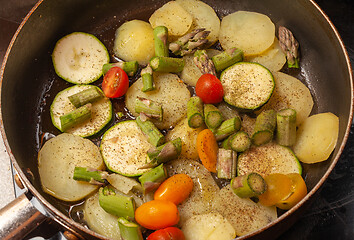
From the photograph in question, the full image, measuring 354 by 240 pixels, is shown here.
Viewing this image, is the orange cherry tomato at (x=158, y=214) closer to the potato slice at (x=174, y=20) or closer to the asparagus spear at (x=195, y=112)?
the asparagus spear at (x=195, y=112)

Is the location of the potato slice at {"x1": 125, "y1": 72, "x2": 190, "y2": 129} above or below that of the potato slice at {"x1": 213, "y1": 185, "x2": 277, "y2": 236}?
above

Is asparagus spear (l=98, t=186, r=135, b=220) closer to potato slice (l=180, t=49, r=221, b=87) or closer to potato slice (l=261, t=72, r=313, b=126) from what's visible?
potato slice (l=180, t=49, r=221, b=87)

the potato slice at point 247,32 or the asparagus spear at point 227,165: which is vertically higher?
the potato slice at point 247,32

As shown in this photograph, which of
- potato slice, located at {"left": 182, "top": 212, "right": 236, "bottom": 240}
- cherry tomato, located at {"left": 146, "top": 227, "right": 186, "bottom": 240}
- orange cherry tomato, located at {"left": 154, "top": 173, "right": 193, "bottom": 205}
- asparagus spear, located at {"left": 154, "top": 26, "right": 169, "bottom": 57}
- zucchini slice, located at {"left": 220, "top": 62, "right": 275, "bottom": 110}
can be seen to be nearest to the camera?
cherry tomato, located at {"left": 146, "top": 227, "right": 186, "bottom": 240}

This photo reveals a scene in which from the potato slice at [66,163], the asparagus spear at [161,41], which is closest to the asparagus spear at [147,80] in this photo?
the asparagus spear at [161,41]

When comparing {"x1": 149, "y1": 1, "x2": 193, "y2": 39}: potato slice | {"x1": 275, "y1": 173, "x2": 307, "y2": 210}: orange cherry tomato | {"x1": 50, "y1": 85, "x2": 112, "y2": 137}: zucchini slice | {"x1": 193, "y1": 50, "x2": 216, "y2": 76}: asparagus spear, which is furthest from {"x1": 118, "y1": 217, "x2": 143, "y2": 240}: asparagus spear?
{"x1": 149, "y1": 1, "x2": 193, "y2": 39}: potato slice

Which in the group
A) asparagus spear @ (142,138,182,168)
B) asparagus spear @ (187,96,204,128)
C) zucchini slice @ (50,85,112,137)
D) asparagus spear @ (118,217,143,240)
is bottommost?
asparagus spear @ (118,217,143,240)

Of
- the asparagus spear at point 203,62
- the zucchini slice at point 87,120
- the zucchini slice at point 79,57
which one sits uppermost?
the zucchini slice at point 79,57

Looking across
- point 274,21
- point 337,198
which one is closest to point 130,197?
point 337,198
